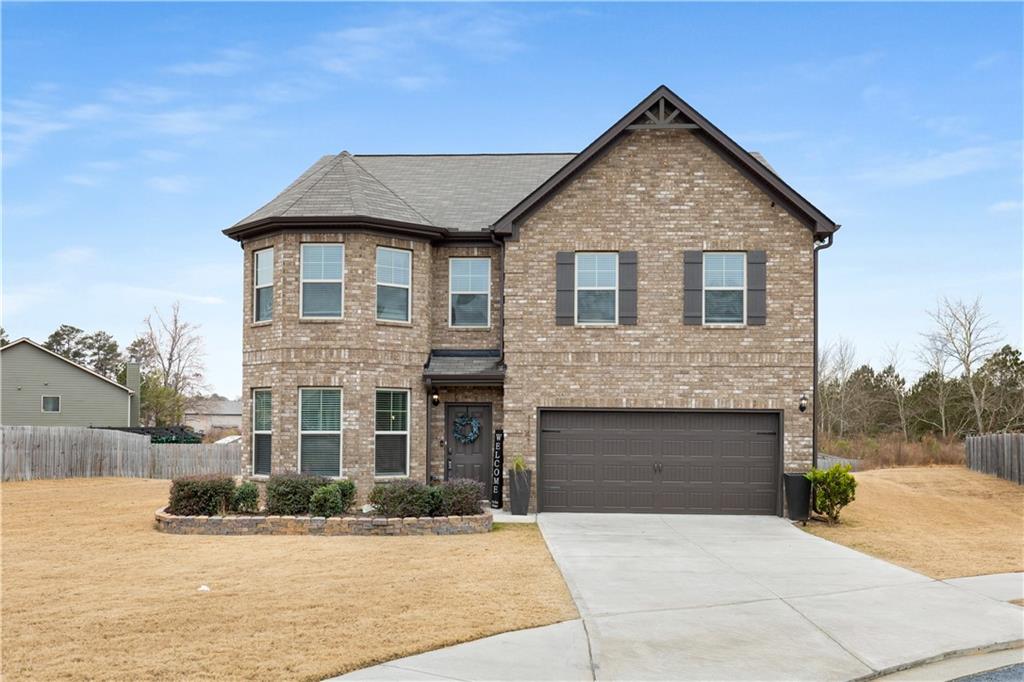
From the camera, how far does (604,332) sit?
64.7 ft

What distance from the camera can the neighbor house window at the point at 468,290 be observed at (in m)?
20.9

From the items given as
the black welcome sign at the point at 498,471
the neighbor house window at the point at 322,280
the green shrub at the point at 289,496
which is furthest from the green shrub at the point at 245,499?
the black welcome sign at the point at 498,471

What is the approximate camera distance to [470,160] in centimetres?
2477

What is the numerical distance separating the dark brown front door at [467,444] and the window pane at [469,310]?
179 cm

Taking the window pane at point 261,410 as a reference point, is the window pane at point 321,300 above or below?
above

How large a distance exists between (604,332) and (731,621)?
10.2 meters

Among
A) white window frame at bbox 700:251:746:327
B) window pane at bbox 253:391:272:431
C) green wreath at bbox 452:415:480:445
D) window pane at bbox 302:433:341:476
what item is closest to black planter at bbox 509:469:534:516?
Result: green wreath at bbox 452:415:480:445

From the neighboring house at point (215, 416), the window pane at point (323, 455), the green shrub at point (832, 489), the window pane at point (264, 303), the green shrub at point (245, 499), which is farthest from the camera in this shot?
the neighboring house at point (215, 416)

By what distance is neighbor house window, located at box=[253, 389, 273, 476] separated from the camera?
19.7m

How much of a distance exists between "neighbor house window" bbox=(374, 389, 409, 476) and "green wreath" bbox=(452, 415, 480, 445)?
1.22 metres

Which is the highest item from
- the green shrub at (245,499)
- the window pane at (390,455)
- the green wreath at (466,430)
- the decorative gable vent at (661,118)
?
the decorative gable vent at (661,118)

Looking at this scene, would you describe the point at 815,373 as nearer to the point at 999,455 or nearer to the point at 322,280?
the point at 322,280

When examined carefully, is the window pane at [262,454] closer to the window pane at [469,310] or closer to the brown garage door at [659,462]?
the window pane at [469,310]

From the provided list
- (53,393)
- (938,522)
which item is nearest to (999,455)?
(938,522)
